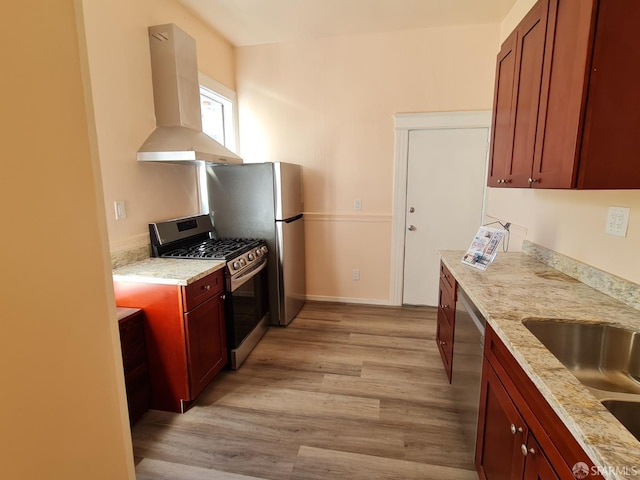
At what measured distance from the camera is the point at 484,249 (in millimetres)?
2016

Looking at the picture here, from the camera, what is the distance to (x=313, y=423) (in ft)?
6.39

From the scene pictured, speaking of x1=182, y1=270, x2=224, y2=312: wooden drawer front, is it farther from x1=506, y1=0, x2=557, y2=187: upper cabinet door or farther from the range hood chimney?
x1=506, y1=0, x2=557, y2=187: upper cabinet door

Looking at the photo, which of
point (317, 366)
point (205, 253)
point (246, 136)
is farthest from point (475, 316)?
point (246, 136)

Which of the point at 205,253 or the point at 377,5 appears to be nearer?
the point at 205,253

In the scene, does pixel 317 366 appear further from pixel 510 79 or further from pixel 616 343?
pixel 510 79

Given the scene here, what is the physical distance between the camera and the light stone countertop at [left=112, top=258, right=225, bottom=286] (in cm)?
190

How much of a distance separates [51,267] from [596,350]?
183 centimetres

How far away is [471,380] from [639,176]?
1146 mm

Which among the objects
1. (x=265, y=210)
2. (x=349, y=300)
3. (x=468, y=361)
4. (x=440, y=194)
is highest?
(x=440, y=194)

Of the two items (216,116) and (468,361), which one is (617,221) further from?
(216,116)

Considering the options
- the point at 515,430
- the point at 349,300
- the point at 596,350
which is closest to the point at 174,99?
the point at 349,300

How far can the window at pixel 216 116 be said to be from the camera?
10.2 feet

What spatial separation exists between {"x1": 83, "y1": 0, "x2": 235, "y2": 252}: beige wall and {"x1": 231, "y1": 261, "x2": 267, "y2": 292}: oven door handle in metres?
0.73

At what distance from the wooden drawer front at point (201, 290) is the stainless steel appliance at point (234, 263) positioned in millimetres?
90
